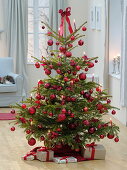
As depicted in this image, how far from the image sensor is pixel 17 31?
11.4 m

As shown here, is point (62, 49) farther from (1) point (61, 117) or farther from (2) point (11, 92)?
(2) point (11, 92)

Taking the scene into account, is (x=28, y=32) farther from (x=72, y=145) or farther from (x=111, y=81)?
(x=72, y=145)

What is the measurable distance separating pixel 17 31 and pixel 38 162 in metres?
5.57

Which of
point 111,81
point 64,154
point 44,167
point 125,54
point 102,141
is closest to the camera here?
point 44,167

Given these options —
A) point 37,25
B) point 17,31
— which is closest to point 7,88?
point 17,31

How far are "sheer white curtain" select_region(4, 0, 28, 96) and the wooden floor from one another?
149 inches

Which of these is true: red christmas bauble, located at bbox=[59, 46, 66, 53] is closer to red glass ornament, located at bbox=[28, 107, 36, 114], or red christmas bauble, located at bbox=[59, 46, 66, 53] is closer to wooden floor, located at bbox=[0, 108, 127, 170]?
red glass ornament, located at bbox=[28, 107, 36, 114]

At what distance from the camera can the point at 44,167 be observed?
20.0 feet

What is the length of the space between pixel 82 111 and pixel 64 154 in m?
0.60

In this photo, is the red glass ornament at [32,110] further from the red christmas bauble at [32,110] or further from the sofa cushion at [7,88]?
the sofa cushion at [7,88]

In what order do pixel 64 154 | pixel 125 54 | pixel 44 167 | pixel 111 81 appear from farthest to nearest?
1. pixel 111 81
2. pixel 125 54
3. pixel 64 154
4. pixel 44 167

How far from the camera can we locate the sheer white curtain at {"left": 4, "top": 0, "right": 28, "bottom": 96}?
1131cm

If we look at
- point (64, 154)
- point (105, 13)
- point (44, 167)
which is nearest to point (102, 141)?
point (64, 154)

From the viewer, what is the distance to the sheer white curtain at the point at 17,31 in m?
11.3
